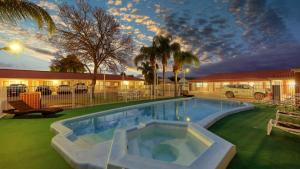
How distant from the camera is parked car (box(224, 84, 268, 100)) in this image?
16642 millimetres

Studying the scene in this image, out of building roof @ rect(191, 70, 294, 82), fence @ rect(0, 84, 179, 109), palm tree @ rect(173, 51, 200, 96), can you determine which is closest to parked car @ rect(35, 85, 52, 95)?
fence @ rect(0, 84, 179, 109)

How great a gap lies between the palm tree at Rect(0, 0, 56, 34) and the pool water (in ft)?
18.0

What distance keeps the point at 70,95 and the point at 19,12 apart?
7213mm

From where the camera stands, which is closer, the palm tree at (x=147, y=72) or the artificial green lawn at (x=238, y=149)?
the artificial green lawn at (x=238, y=149)

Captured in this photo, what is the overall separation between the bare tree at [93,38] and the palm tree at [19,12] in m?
10.1

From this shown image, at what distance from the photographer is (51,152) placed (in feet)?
12.1

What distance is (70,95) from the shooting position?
455 inches

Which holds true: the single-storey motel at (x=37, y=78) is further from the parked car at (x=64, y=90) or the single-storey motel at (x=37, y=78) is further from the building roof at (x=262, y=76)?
the building roof at (x=262, y=76)

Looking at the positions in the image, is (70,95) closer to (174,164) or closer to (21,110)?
(21,110)

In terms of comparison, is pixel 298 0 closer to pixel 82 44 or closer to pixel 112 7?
pixel 112 7

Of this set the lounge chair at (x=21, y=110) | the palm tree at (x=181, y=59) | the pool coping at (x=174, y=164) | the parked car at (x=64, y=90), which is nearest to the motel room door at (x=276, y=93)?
the palm tree at (x=181, y=59)

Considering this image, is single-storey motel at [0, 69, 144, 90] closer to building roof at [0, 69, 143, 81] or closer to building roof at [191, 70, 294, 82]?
building roof at [0, 69, 143, 81]

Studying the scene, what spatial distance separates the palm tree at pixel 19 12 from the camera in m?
5.12

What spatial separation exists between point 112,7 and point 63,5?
14.9ft
